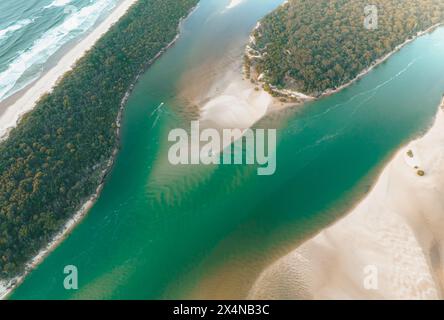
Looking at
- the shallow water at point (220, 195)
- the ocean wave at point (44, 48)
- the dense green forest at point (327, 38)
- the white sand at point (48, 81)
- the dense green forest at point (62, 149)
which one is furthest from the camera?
the ocean wave at point (44, 48)

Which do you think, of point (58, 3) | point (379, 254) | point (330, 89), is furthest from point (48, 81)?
point (379, 254)

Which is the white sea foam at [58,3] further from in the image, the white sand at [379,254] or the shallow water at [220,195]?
the white sand at [379,254]

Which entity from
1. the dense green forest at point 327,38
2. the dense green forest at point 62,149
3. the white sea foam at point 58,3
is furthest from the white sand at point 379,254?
the white sea foam at point 58,3

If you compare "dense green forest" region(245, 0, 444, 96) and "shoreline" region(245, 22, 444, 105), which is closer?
"shoreline" region(245, 22, 444, 105)

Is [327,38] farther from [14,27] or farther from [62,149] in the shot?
[14,27]

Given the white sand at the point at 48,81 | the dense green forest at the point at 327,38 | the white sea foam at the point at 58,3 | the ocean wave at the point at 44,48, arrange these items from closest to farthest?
the white sand at the point at 48,81 → the dense green forest at the point at 327,38 → the ocean wave at the point at 44,48 → the white sea foam at the point at 58,3

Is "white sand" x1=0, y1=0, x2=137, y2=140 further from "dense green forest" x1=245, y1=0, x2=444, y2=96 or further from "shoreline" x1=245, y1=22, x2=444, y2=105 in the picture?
"dense green forest" x1=245, y1=0, x2=444, y2=96

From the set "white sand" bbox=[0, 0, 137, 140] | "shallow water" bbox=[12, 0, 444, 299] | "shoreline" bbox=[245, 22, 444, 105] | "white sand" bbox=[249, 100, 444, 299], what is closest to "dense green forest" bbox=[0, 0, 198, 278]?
"shallow water" bbox=[12, 0, 444, 299]
